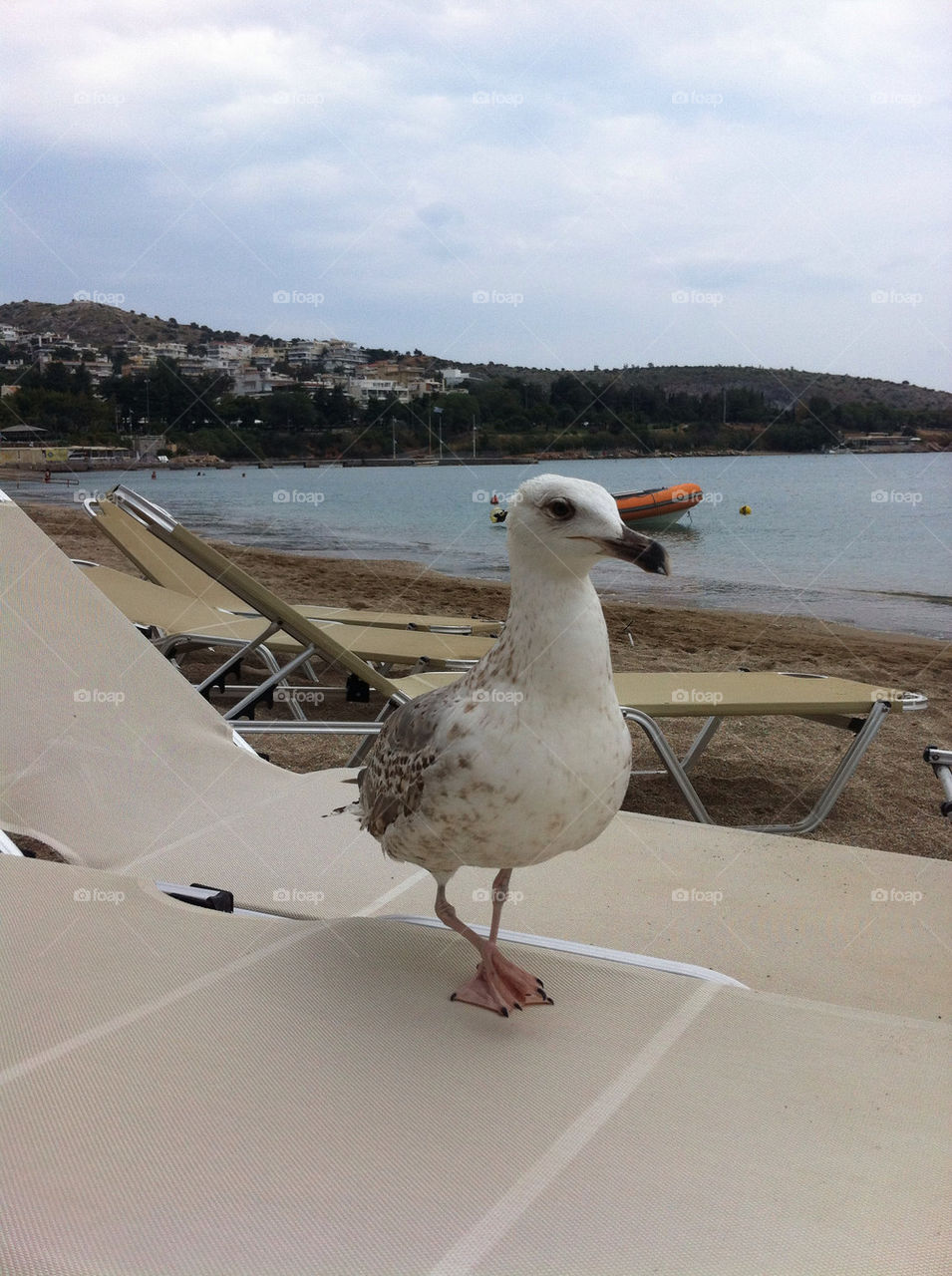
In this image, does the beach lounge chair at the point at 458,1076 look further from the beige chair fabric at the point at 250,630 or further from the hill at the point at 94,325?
the hill at the point at 94,325

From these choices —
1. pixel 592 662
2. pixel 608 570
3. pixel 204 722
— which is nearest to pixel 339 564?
pixel 608 570

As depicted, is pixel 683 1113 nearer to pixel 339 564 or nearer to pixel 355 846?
pixel 355 846

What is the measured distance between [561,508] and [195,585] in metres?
6.55

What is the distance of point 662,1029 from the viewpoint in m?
1.60

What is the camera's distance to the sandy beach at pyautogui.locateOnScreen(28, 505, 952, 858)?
14.6 feet

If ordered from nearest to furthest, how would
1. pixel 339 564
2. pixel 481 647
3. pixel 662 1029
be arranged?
pixel 662 1029, pixel 481 647, pixel 339 564

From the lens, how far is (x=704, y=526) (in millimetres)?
24906

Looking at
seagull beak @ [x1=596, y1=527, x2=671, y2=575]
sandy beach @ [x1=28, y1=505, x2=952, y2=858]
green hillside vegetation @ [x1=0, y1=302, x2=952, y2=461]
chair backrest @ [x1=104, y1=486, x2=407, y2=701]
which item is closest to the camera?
seagull beak @ [x1=596, y1=527, x2=671, y2=575]

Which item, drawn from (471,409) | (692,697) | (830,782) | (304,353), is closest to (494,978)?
(692,697)

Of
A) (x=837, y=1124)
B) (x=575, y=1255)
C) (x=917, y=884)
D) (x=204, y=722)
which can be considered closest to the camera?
(x=575, y=1255)

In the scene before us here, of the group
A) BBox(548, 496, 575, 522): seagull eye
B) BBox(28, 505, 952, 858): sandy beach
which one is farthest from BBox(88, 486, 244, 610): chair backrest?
BBox(548, 496, 575, 522): seagull eye

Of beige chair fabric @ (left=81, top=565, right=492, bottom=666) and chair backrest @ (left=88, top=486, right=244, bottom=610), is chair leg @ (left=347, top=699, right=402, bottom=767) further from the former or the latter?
chair backrest @ (left=88, top=486, right=244, bottom=610)

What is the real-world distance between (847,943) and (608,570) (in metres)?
13.7

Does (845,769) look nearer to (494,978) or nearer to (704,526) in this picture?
(494,978)
